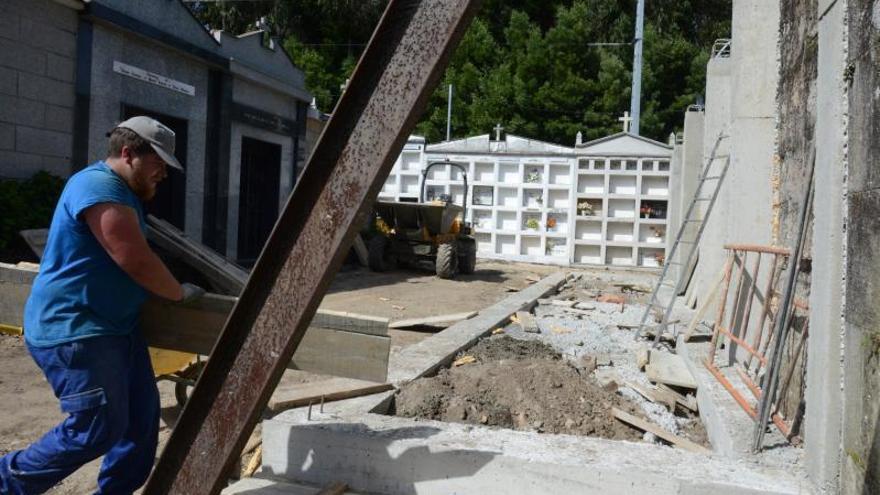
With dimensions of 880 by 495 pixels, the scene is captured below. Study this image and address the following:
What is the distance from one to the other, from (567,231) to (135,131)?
57.5ft

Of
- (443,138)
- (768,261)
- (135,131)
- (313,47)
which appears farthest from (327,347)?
(313,47)

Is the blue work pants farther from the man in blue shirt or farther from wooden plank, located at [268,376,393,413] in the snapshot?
wooden plank, located at [268,376,393,413]

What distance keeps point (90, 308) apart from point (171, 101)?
29.3 ft

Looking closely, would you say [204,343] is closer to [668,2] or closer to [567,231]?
[567,231]

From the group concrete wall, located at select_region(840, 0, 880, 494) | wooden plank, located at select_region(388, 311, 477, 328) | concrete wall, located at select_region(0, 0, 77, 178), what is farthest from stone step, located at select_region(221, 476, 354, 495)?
concrete wall, located at select_region(0, 0, 77, 178)

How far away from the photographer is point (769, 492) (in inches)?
108

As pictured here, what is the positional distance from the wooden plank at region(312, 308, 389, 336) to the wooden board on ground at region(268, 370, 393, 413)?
861mm

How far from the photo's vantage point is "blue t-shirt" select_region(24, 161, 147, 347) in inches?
98.0

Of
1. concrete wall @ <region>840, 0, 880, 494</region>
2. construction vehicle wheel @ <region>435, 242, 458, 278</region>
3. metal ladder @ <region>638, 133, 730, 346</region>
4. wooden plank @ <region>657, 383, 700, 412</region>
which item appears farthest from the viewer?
construction vehicle wheel @ <region>435, 242, 458, 278</region>

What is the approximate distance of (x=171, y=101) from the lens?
10.6 m

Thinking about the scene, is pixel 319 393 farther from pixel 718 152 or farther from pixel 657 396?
pixel 718 152

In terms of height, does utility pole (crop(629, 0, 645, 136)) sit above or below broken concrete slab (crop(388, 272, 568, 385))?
above

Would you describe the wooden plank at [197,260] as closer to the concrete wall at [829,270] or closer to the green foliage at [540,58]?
the concrete wall at [829,270]

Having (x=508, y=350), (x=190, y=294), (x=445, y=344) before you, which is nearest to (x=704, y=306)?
(x=508, y=350)
